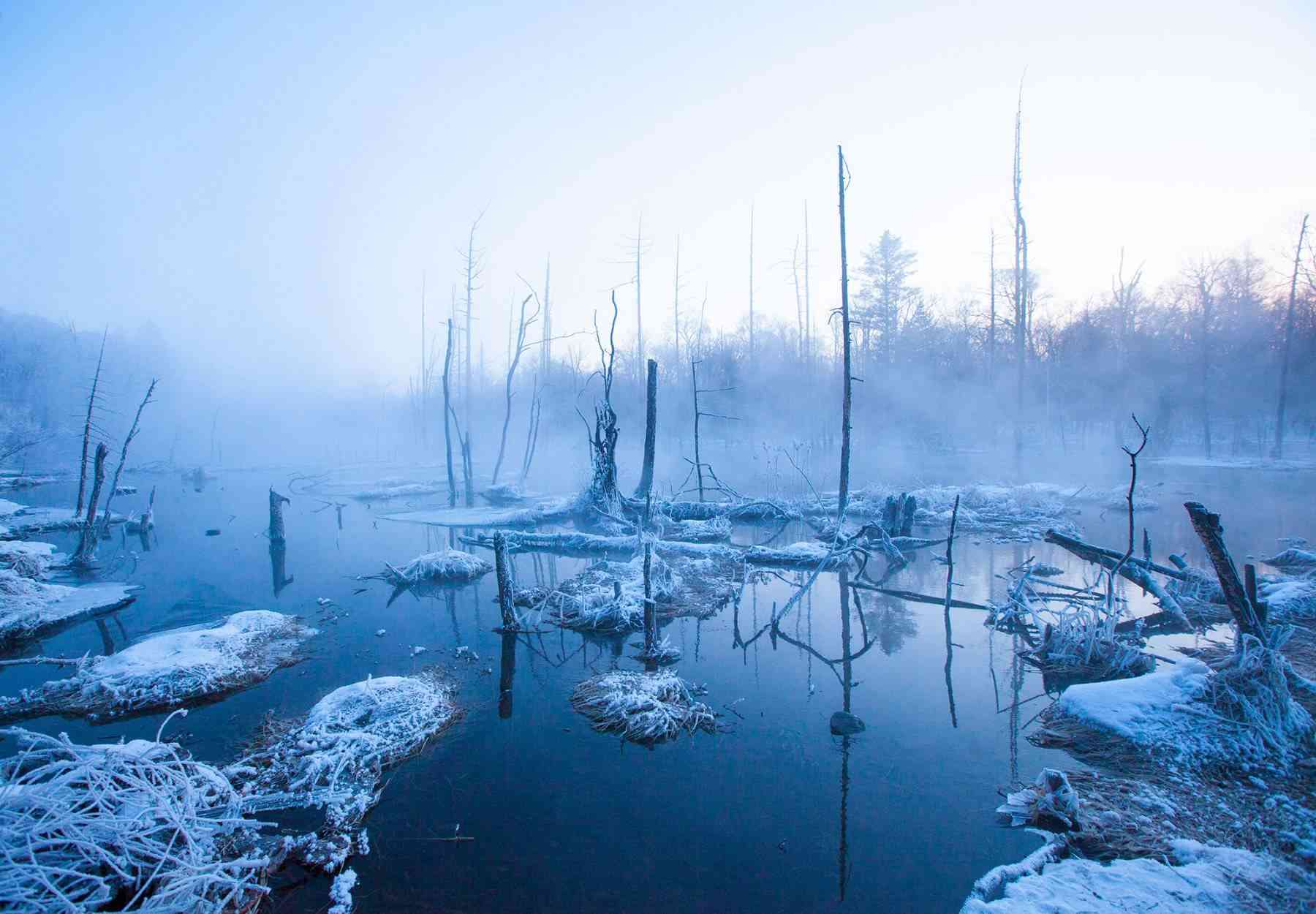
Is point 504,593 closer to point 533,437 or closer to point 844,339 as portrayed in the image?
point 844,339

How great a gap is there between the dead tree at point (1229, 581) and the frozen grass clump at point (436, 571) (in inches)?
423

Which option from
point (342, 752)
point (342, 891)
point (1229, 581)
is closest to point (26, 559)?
point (342, 752)

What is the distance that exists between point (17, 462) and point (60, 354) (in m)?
21.6

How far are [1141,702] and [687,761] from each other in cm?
420

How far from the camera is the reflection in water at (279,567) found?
11.0 metres

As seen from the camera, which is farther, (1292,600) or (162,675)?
(1292,600)

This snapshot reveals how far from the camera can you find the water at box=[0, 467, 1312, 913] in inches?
144

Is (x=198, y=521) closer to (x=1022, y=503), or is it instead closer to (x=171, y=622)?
(x=171, y=622)

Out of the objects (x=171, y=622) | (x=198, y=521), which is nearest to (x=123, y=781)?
(x=171, y=622)

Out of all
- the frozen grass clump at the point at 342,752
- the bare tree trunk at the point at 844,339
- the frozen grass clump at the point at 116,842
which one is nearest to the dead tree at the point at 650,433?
the bare tree trunk at the point at 844,339

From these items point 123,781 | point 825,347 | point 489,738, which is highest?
point 825,347

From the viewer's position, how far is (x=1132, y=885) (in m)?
3.14

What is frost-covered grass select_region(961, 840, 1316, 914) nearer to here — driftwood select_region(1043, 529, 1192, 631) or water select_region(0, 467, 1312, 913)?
water select_region(0, 467, 1312, 913)

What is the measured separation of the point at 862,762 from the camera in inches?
191
